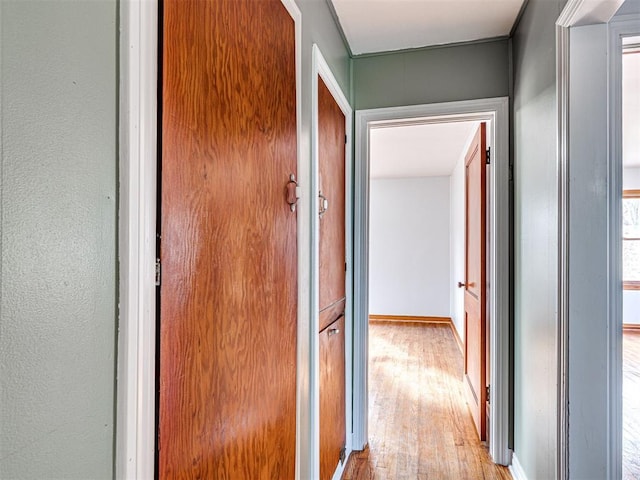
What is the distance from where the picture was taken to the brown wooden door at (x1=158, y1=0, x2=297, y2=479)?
72 centimetres

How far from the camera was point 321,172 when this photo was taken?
1813 mm

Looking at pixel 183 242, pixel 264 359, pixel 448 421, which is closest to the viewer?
pixel 183 242

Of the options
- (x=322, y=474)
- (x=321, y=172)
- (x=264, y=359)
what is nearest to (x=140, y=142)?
(x=264, y=359)

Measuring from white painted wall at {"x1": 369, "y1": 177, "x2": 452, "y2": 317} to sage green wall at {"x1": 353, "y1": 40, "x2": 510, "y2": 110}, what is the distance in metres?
4.08

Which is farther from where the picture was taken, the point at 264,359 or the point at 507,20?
the point at 507,20

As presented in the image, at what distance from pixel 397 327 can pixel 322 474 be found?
4.44 meters

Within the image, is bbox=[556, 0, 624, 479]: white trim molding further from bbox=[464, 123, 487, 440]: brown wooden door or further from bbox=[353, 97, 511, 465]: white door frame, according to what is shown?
bbox=[464, 123, 487, 440]: brown wooden door

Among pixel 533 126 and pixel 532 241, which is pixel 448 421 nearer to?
pixel 532 241

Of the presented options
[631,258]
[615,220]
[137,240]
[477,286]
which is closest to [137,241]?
[137,240]

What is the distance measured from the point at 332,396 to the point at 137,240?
63.9 inches

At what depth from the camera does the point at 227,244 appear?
0.93 metres

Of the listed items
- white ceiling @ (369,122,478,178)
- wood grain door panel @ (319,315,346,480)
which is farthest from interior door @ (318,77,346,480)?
white ceiling @ (369,122,478,178)

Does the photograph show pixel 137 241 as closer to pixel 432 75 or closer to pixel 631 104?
pixel 432 75

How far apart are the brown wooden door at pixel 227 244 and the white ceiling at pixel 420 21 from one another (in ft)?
2.95
